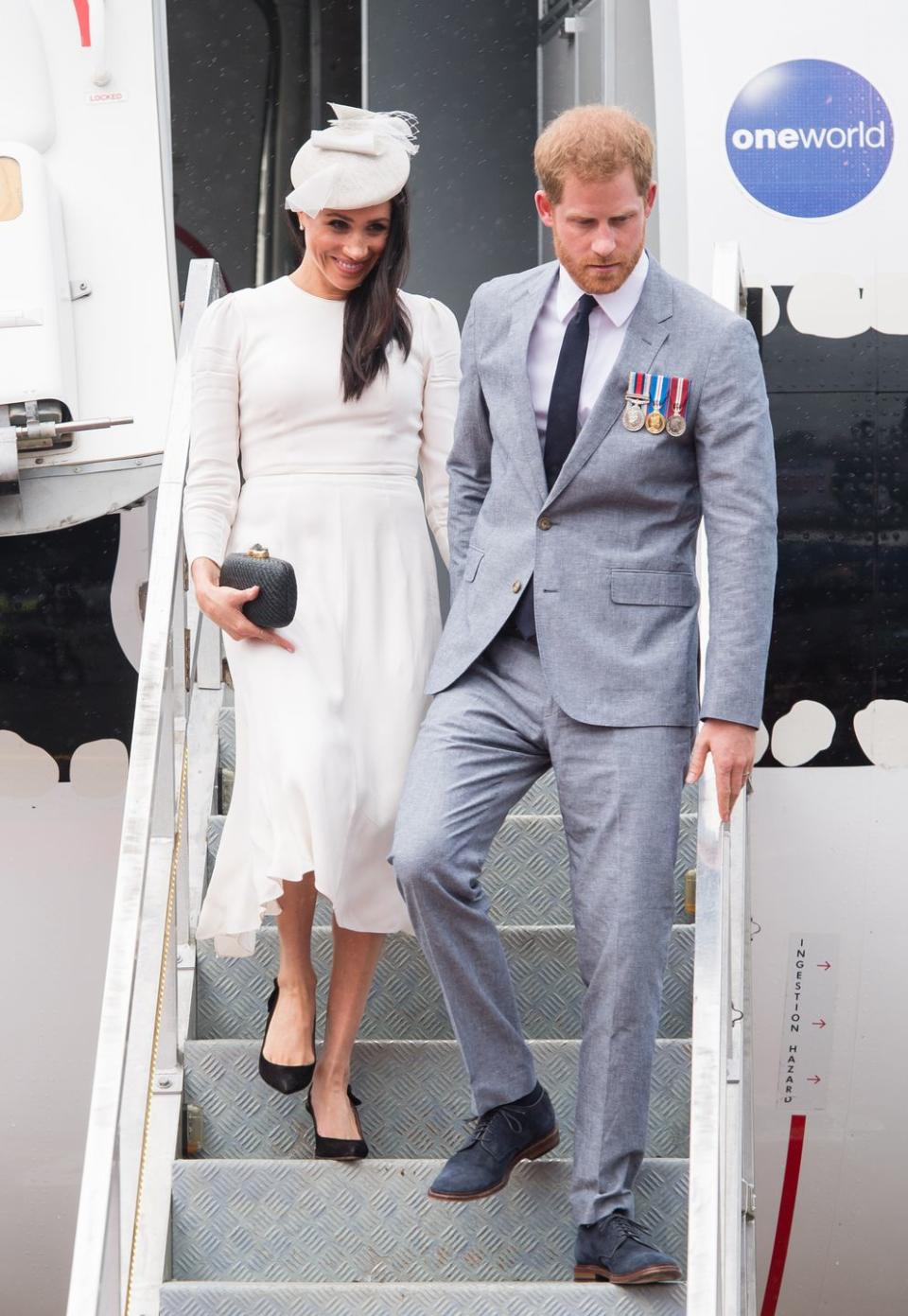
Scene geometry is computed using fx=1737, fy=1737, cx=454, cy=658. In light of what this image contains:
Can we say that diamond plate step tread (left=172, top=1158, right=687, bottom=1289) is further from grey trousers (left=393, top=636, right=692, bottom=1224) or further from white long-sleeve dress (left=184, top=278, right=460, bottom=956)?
white long-sleeve dress (left=184, top=278, right=460, bottom=956)

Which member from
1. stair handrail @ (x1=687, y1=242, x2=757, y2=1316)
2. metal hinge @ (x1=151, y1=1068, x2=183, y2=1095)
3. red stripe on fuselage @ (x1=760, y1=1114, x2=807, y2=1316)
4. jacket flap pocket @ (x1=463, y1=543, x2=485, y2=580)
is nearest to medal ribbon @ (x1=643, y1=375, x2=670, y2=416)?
jacket flap pocket @ (x1=463, y1=543, x2=485, y2=580)

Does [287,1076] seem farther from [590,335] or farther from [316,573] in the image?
[590,335]

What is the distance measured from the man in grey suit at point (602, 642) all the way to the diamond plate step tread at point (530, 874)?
87 cm

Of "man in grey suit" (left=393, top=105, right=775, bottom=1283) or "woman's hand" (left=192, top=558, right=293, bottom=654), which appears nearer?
"man in grey suit" (left=393, top=105, right=775, bottom=1283)

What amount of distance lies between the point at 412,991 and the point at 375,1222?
1.95ft

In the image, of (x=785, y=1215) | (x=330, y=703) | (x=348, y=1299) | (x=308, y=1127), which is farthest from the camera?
(x=785, y=1215)

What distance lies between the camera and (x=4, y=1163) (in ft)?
13.4

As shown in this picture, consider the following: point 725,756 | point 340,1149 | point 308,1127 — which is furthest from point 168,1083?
point 725,756

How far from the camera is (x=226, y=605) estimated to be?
2.90m

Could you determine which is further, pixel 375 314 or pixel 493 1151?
pixel 375 314

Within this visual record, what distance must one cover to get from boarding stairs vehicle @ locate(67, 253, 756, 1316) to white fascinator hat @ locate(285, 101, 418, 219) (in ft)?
2.11

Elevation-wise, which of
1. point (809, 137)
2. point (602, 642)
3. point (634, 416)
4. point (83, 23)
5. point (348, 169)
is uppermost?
point (83, 23)

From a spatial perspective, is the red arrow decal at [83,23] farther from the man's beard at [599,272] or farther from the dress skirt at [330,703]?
the man's beard at [599,272]

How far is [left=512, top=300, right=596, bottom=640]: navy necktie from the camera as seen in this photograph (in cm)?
272
